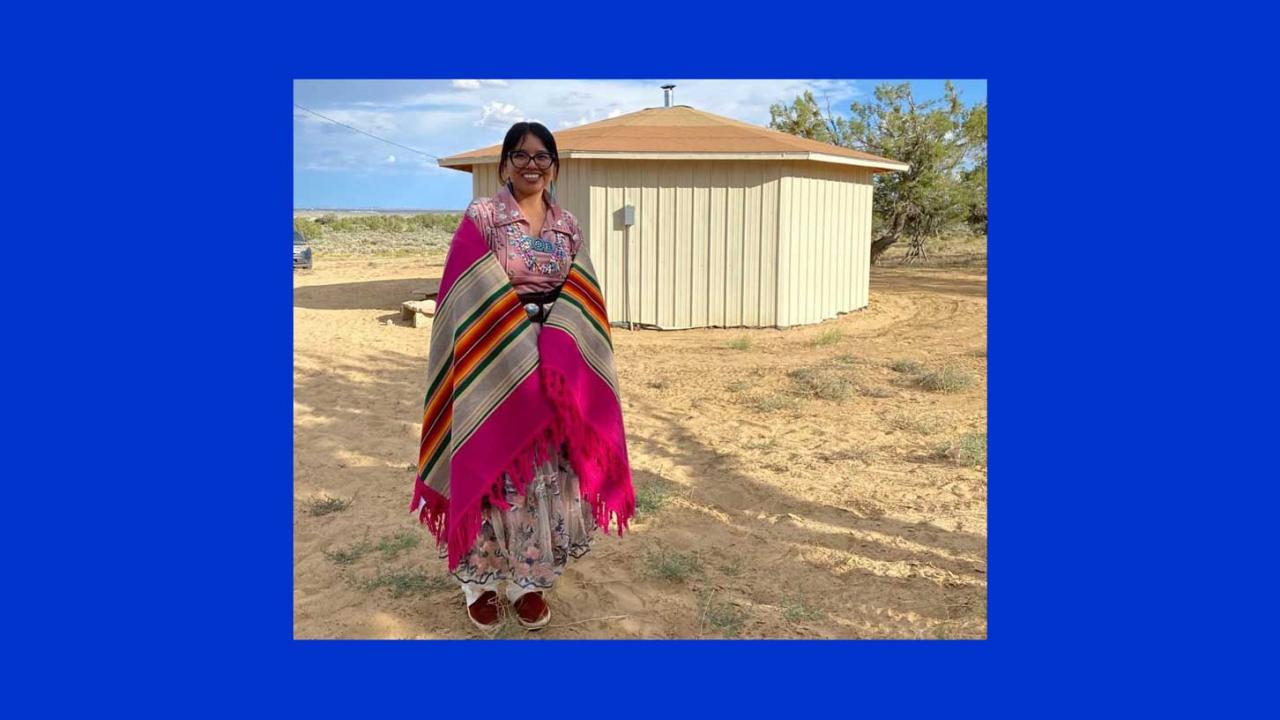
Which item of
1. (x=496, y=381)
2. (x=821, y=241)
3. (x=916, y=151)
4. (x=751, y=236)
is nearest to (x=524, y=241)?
(x=496, y=381)

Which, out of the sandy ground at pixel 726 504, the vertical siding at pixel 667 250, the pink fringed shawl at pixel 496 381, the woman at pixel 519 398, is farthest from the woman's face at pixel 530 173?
the vertical siding at pixel 667 250

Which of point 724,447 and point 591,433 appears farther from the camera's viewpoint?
point 724,447

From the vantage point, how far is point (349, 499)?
488 centimetres

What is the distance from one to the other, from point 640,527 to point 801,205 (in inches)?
307

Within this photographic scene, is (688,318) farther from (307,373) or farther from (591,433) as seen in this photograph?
(591,433)

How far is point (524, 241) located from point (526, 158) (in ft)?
0.92

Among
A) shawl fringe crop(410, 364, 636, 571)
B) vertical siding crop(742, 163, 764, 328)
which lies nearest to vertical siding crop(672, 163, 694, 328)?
vertical siding crop(742, 163, 764, 328)

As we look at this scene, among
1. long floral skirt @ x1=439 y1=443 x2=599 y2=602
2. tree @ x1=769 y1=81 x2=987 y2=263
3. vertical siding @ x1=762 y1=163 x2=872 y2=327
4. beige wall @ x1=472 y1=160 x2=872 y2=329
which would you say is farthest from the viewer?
tree @ x1=769 y1=81 x2=987 y2=263

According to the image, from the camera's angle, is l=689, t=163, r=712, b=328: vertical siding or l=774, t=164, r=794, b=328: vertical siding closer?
l=689, t=163, r=712, b=328: vertical siding

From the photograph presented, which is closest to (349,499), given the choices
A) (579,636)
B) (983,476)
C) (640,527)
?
(640,527)

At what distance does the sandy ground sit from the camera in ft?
11.7

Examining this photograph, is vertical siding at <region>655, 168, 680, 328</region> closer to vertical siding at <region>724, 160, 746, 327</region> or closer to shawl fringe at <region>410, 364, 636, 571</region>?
vertical siding at <region>724, 160, 746, 327</region>

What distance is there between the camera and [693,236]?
11.0 meters

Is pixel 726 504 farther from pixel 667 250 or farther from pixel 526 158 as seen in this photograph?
pixel 667 250
